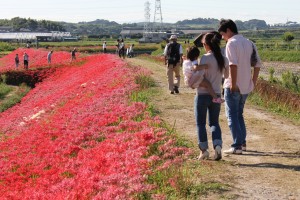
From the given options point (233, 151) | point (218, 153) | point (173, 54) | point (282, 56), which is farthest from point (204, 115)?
point (282, 56)

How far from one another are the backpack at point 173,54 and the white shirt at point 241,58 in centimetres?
719

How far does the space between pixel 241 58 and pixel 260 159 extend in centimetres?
186

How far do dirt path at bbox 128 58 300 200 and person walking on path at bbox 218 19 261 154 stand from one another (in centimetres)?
56

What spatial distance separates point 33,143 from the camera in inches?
507

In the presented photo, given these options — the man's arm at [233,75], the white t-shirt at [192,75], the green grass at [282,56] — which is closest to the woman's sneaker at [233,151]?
the man's arm at [233,75]

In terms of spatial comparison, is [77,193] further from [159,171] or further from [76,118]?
[76,118]

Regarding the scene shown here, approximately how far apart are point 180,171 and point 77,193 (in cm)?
168

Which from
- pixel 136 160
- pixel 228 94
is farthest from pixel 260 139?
pixel 136 160

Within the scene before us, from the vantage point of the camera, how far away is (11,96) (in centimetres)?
3119

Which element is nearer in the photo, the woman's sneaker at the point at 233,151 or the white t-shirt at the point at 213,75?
the white t-shirt at the point at 213,75

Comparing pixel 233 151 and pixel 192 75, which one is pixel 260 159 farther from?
pixel 192 75

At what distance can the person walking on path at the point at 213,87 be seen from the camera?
7.39m

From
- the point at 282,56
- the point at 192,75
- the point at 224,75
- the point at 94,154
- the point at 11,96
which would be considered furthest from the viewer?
the point at 282,56

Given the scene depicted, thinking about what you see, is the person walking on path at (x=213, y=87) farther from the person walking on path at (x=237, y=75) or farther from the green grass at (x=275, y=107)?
the green grass at (x=275, y=107)
